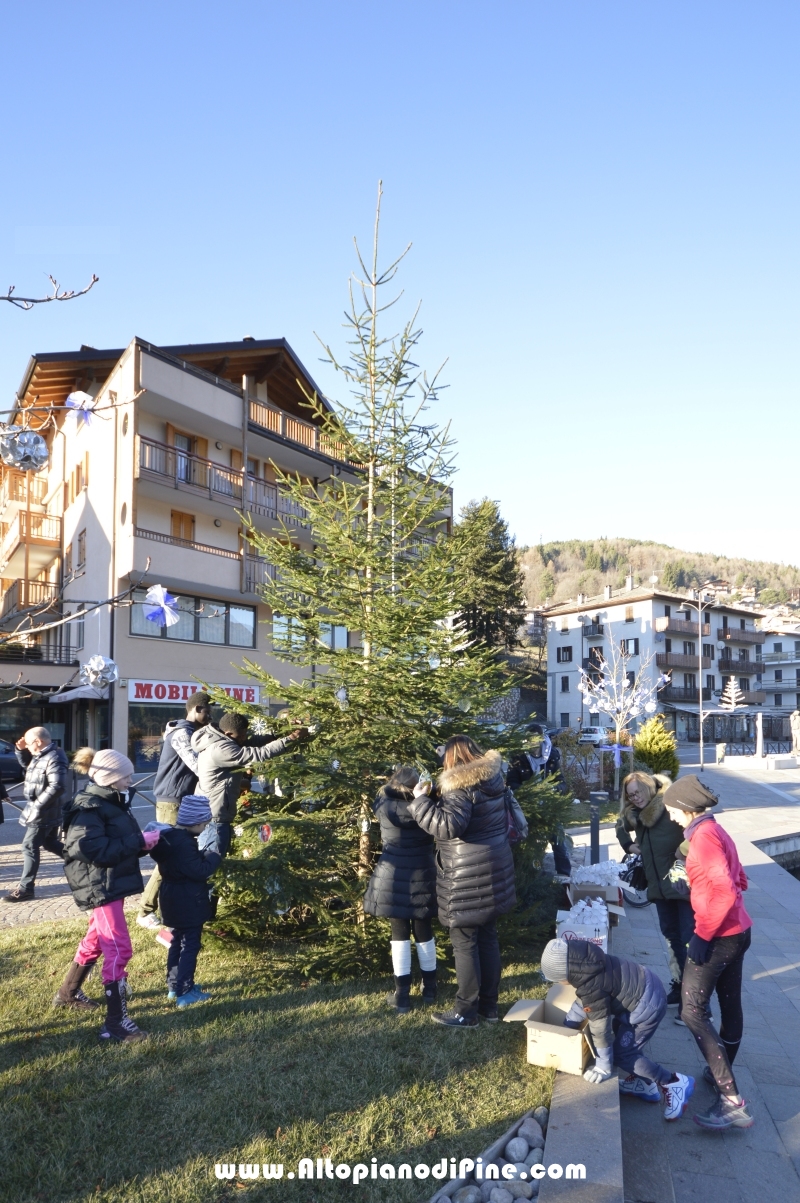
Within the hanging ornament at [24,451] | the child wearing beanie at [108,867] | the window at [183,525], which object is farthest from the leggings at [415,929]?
the window at [183,525]

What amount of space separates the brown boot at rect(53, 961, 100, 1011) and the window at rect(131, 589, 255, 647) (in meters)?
17.5

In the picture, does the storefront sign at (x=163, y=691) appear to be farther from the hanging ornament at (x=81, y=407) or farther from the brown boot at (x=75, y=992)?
the hanging ornament at (x=81, y=407)

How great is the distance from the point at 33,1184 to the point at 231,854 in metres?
3.14

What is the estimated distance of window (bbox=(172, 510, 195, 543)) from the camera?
989 inches

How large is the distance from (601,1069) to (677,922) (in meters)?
1.83

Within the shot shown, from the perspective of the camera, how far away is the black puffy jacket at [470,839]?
4918mm

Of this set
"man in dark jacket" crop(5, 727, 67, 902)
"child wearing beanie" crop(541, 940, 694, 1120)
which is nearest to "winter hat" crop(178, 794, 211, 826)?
"child wearing beanie" crop(541, 940, 694, 1120)

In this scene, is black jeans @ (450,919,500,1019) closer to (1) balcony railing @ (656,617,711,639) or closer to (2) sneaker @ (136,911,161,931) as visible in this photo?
(2) sneaker @ (136,911,161,931)

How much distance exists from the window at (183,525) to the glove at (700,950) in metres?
22.6

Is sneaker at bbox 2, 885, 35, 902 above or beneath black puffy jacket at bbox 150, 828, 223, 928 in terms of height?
beneath

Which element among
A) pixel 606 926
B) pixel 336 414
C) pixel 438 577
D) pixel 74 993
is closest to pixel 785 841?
pixel 606 926

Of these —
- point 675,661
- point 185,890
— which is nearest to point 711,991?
point 185,890

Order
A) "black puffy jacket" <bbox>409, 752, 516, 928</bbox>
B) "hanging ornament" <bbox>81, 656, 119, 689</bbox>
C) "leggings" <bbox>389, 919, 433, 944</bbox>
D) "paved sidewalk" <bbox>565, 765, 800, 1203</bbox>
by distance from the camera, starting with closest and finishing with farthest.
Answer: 1. "paved sidewalk" <bbox>565, 765, 800, 1203</bbox>
2. "hanging ornament" <bbox>81, 656, 119, 689</bbox>
3. "black puffy jacket" <bbox>409, 752, 516, 928</bbox>
4. "leggings" <bbox>389, 919, 433, 944</bbox>

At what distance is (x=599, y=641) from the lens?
6606 centimetres
